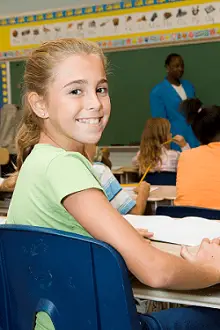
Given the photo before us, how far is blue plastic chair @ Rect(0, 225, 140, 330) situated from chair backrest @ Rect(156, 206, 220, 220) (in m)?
0.95

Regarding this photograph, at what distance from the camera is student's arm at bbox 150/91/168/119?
5.65 m

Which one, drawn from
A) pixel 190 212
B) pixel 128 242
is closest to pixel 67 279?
pixel 128 242

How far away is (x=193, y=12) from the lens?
218 inches

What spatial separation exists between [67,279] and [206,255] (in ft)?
1.26

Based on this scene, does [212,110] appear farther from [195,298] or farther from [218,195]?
[195,298]

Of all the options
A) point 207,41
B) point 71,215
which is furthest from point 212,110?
point 207,41

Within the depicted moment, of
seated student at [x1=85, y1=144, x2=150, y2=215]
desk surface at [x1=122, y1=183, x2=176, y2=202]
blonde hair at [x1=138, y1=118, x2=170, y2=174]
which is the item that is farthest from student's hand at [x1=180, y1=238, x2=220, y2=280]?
blonde hair at [x1=138, y1=118, x2=170, y2=174]

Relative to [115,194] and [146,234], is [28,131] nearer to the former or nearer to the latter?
[146,234]

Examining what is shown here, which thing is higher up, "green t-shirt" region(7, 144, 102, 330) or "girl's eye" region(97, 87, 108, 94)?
"girl's eye" region(97, 87, 108, 94)

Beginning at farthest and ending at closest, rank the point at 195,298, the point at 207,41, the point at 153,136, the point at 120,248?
1. the point at 207,41
2. the point at 153,136
3. the point at 195,298
4. the point at 120,248

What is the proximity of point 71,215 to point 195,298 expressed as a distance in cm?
36

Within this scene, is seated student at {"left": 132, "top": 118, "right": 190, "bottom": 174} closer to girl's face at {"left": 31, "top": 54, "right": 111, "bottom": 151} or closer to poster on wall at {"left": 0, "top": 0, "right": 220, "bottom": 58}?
poster on wall at {"left": 0, "top": 0, "right": 220, "bottom": 58}

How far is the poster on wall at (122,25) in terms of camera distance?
18.1 feet

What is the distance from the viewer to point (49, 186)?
115 cm
